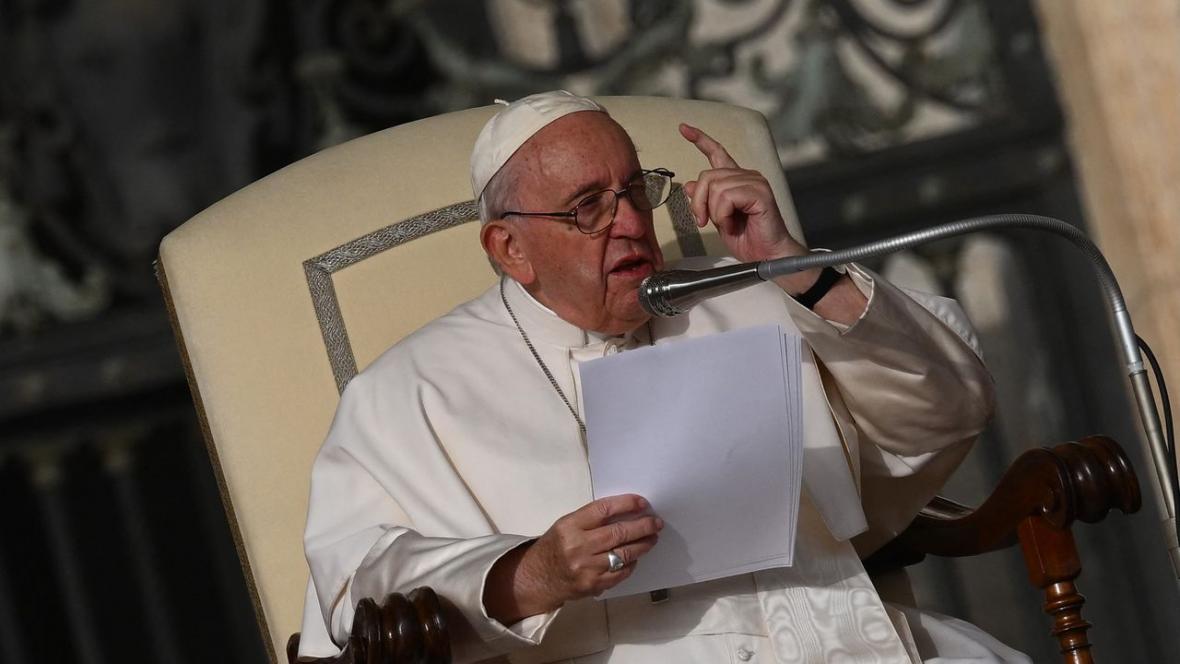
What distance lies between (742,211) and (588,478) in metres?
0.47

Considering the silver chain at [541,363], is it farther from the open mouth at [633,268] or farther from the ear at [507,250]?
the open mouth at [633,268]

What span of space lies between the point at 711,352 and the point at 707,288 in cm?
12

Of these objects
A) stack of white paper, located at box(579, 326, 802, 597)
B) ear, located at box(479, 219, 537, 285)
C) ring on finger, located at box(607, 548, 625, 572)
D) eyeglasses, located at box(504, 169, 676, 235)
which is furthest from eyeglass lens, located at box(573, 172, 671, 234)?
ring on finger, located at box(607, 548, 625, 572)

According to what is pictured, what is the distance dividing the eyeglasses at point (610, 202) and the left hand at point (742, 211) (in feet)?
0.32

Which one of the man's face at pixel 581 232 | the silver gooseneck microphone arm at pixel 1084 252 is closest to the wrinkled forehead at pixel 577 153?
the man's face at pixel 581 232

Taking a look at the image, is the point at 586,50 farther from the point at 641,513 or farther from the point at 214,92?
the point at 641,513

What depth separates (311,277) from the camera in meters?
2.87

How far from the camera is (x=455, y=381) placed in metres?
2.69

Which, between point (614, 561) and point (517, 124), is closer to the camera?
point (614, 561)

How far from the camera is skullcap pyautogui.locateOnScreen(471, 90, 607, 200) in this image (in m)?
2.64

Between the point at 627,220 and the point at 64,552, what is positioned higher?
the point at 627,220

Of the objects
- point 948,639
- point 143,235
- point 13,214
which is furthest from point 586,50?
point 948,639

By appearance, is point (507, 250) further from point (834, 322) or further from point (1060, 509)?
point (1060, 509)

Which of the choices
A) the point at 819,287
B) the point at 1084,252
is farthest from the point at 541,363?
the point at 1084,252
